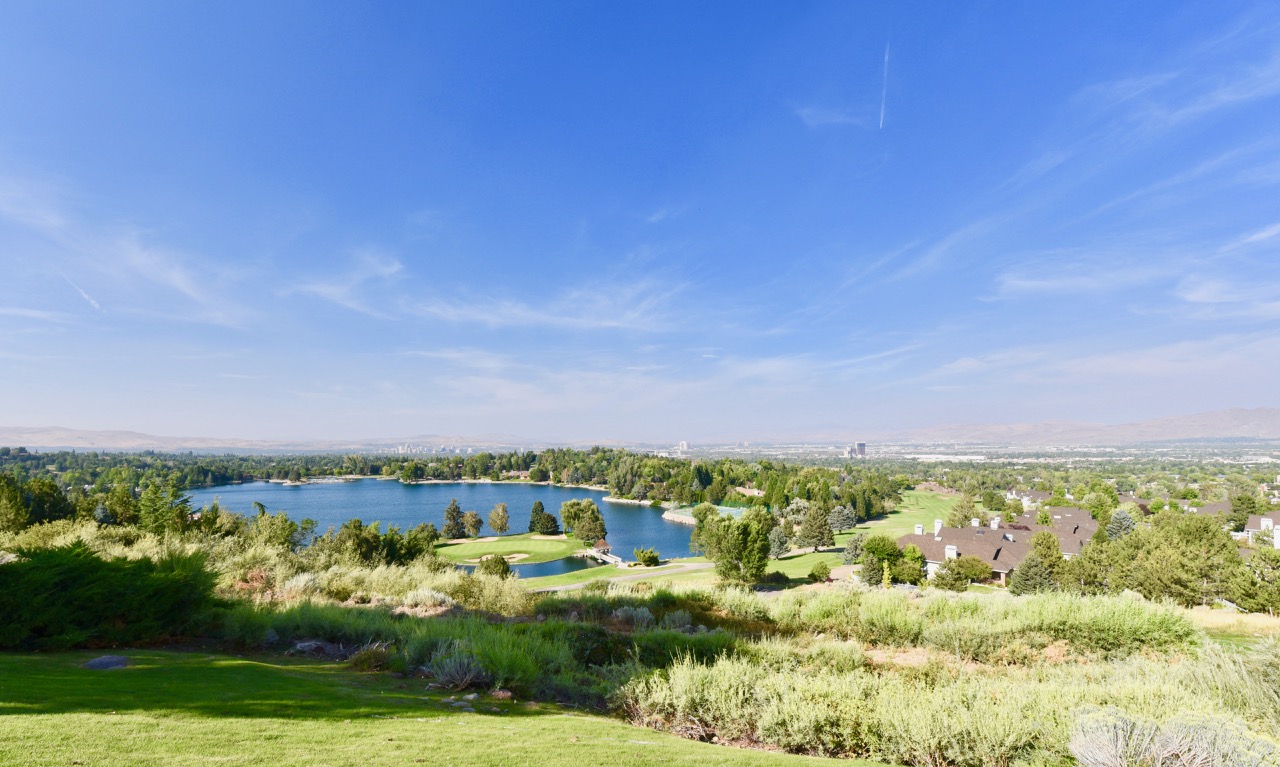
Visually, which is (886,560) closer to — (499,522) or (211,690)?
(211,690)

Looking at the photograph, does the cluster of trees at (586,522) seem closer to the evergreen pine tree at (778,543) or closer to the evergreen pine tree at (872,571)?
the evergreen pine tree at (778,543)

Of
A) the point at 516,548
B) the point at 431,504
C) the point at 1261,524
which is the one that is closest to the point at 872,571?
the point at 516,548

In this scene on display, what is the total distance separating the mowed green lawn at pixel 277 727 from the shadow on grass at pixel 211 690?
0.06 feet

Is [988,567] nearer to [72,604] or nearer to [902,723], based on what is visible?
[902,723]

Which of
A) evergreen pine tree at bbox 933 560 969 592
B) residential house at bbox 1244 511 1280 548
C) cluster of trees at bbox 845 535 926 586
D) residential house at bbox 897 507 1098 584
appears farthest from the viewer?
residential house at bbox 1244 511 1280 548

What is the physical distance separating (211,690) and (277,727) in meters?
2.04

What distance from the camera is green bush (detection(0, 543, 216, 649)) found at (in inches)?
340

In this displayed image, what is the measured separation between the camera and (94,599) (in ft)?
30.4

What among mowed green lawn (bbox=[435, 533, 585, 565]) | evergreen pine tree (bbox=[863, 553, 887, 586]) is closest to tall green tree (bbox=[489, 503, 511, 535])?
mowed green lawn (bbox=[435, 533, 585, 565])

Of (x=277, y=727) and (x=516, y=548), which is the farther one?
(x=516, y=548)

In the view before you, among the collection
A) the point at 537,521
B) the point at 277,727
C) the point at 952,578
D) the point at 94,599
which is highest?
the point at 94,599

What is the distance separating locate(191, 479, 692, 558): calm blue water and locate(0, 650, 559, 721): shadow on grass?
147ft

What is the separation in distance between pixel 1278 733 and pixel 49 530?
1302 inches

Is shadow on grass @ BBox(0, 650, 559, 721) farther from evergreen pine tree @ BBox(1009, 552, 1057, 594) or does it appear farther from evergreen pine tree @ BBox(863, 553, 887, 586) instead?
evergreen pine tree @ BBox(1009, 552, 1057, 594)
